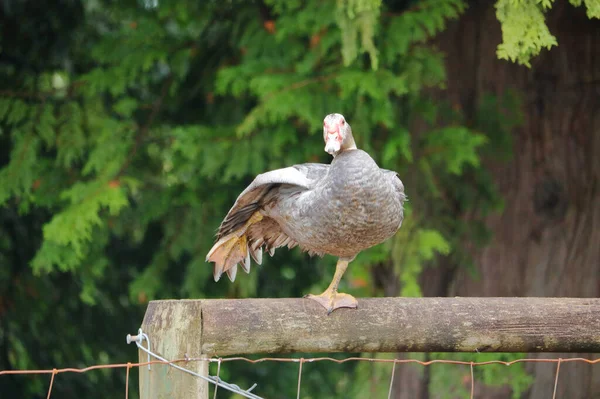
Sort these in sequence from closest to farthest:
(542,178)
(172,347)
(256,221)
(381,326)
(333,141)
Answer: (172,347)
(381,326)
(333,141)
(256,221)
(542,178)

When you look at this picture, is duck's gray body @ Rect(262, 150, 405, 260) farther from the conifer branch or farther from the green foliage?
the conifer branch

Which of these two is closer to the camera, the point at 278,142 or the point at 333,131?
the point at 333,131

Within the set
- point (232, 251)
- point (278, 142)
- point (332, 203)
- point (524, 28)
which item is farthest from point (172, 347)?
point (278, 142)

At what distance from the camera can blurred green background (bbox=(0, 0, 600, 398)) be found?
12.5 feet

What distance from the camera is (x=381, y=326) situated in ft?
7.18

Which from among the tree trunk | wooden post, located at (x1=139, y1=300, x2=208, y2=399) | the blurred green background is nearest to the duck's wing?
wooden post, located at (x1=139, y1=300, x2=208, y2=399)

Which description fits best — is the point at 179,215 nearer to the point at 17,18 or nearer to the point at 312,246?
the point at 17,18

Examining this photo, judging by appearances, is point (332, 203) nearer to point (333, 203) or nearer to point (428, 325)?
point (333, 203)

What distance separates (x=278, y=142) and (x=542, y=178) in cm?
161

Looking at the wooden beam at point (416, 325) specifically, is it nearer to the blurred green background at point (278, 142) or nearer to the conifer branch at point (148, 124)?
the blurred green background at point (278, 142)

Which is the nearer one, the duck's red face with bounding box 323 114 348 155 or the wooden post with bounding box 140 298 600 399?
the wooden post with bounding box 140 298 600 399

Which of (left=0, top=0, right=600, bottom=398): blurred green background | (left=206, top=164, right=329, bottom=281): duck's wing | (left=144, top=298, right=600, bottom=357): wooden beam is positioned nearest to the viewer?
(left=144, top=298, right=600, bottom=357): wooden beam

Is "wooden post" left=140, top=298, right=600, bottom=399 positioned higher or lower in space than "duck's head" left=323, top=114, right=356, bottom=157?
lower

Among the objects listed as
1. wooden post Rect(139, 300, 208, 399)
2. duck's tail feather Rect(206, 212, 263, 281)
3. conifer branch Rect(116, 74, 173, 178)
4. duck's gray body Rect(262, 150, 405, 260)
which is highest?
conifer branch Rect(116, 74, 173, 178)
